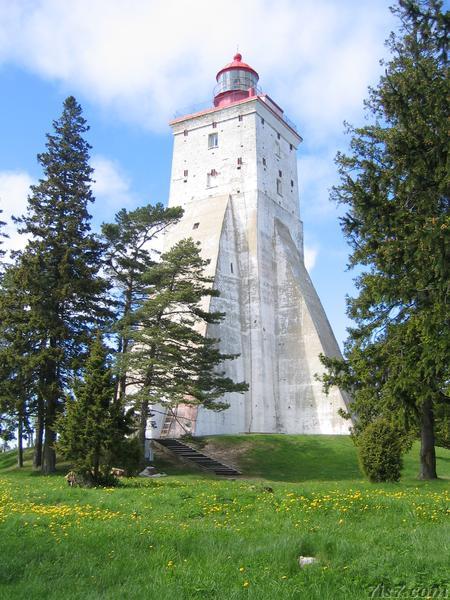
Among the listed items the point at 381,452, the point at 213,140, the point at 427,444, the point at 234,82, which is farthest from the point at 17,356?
the point at 234,82

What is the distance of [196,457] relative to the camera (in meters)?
26.1

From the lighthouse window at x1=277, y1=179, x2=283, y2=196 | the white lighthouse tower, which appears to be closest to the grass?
the white lighthouse tower

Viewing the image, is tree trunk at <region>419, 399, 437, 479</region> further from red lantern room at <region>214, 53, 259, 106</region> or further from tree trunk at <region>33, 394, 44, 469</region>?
red lantern room at <region>214, 53, 259, 106</region>

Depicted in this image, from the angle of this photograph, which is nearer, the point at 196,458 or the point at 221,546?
the point at 221,546

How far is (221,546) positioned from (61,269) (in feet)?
64.5

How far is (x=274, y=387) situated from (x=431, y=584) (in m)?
31.7

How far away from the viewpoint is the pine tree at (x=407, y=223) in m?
12.4

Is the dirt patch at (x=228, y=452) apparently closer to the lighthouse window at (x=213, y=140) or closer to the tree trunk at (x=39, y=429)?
the tree trunk at (x=39, y=429)

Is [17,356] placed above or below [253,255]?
below

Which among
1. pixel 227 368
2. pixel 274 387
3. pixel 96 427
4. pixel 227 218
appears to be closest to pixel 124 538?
pixel 96 427

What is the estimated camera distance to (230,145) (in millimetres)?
41406

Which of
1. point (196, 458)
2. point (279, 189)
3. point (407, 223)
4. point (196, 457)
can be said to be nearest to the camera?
point (407, 223)

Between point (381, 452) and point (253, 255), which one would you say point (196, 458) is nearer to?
point (381, 452)

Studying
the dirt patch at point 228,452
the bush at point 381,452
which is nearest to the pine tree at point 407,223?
the bush at point 381,452
